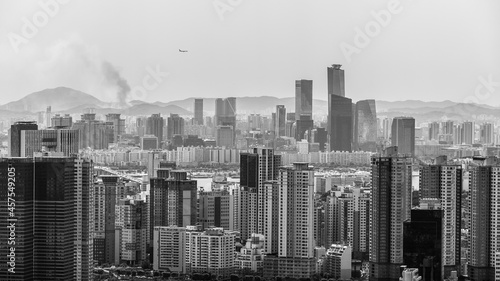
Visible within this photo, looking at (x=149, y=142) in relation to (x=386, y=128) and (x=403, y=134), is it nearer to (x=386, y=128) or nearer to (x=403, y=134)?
(x=386, y=128)

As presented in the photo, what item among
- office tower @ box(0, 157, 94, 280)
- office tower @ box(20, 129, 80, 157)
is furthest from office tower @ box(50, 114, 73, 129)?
office tower @ box(0, 157, 94, 280)

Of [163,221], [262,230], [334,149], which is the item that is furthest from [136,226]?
[334,149]

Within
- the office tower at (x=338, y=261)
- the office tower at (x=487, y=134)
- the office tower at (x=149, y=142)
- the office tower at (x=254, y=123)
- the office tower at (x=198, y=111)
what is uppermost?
the office tower at (x=198, y=111)

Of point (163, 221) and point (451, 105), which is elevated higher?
point (451, 105)

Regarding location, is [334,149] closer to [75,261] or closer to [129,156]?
[129,156]

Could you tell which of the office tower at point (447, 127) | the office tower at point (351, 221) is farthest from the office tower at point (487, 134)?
the office tower at point (351, 221)

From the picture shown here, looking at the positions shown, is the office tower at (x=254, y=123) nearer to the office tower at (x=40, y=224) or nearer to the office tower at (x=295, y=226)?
the office tower at (x=295, y=226)
